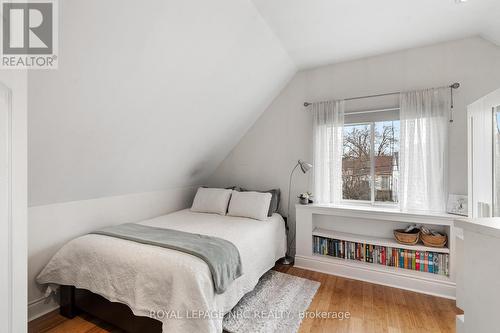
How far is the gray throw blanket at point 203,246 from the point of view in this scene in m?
1.66

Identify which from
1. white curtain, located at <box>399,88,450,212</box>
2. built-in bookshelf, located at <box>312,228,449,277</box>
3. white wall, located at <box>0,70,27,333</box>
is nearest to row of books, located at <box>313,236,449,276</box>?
built-in bookshelf, located at <box>312,228,449,277</box>

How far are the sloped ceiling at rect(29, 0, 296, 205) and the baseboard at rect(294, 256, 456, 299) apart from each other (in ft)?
6.92

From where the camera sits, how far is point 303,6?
197 cm

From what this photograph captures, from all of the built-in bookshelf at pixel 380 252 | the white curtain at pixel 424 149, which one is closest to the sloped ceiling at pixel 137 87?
the white curtain at pixel 424 149

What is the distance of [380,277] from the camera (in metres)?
2.56

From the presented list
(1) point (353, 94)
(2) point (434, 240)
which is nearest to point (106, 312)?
(2) point (434, 240)

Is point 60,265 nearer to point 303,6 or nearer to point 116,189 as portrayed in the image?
point 116,189

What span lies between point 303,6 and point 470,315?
222 centimetres

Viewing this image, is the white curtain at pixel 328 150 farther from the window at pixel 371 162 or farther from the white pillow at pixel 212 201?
the white pillow at pixel 212 201

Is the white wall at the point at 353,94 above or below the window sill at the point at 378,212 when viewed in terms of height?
above

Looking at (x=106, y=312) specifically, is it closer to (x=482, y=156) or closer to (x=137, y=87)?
(x=137, y=87)

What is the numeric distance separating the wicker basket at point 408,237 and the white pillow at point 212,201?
6.76ft

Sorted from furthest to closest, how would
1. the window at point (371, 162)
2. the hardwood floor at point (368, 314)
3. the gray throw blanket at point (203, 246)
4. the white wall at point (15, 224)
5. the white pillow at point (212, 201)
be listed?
the white pillow at point (212, 201)
the window at point (371, 162)
the hardwood floor at point (368, 314)
the gray throw blanket at point (203, 246)
the white wall at point (15, 224)

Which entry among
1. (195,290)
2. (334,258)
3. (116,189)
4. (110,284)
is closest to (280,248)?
(334,258)
